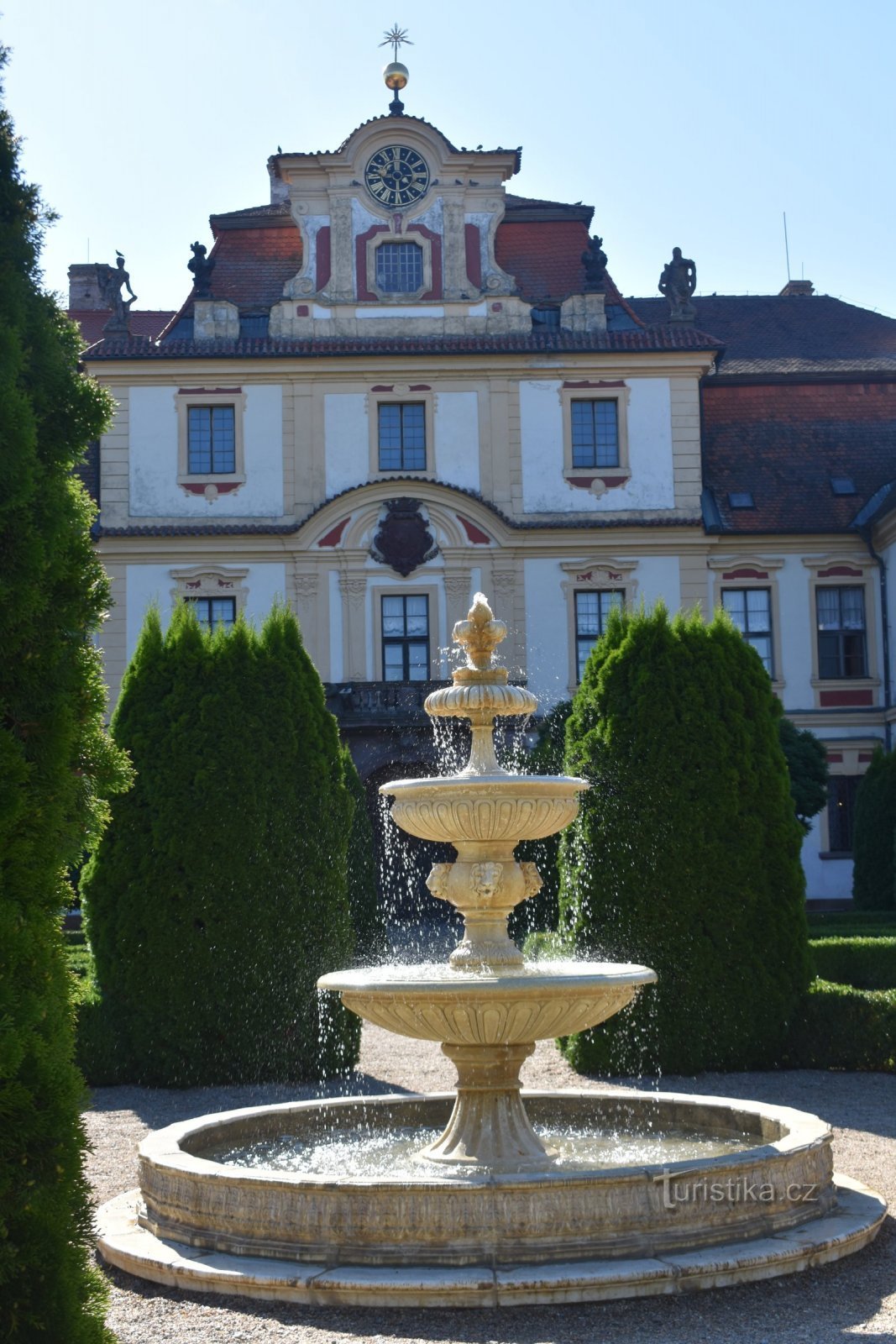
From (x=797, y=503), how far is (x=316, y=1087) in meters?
20.8

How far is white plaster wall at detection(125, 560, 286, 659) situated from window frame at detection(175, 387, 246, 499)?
1.53 m

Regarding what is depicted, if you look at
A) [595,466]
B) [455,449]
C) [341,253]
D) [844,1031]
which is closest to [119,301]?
[341,253]

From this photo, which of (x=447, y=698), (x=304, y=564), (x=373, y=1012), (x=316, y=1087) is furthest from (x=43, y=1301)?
(x=304, y=564)

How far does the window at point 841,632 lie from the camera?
30.5 metres

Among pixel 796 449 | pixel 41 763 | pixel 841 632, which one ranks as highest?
pixel 796 449

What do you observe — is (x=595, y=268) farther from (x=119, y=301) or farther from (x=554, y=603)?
(x=119, y=301)

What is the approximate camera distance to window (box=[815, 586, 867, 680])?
30.5m

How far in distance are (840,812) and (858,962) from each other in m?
15.0

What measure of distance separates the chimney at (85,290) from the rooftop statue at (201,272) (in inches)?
340

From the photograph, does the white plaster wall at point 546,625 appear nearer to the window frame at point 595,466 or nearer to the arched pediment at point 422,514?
the arched pediment at point 422,514

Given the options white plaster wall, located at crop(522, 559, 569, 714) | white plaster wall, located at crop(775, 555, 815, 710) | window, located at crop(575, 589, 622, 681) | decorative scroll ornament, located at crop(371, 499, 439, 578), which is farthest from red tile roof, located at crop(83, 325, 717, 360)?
white plaster wall, located at crop(775, 555, 815, 710)

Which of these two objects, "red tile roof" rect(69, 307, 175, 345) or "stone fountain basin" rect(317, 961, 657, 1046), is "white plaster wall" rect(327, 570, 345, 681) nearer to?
"red tile roof" rect(69, 307, 175, 345)

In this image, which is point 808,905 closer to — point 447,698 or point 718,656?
point 718,656

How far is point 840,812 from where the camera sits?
2978cm
